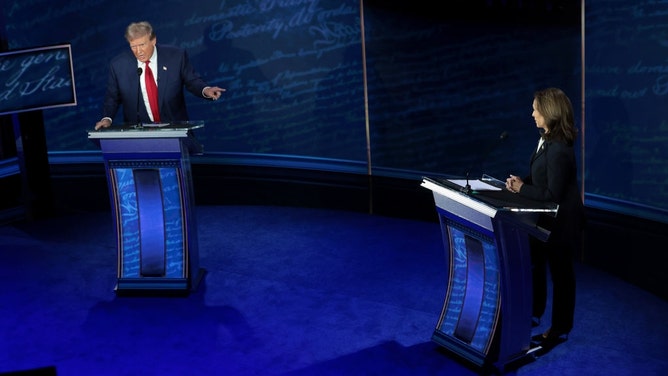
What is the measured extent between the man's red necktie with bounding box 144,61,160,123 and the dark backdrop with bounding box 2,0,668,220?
6.06 feet

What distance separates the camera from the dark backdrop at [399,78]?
4.73 meters

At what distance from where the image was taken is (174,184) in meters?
4.70

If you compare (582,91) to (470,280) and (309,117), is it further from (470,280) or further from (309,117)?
(309,117)

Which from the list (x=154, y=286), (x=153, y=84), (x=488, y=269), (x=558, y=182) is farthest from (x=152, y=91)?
(x=558, y=182)

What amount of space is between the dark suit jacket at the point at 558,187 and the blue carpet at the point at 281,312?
25.3 inches

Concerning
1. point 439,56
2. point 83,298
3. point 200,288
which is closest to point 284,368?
point 200,288

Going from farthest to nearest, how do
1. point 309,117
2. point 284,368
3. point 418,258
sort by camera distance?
point 309,117 → point 418,258 → point 284,368

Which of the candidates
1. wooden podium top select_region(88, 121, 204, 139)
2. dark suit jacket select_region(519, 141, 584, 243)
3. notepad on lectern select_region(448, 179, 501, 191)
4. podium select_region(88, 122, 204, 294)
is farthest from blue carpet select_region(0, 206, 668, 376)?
wooden podium top select_region(88, 121, 204, 139)

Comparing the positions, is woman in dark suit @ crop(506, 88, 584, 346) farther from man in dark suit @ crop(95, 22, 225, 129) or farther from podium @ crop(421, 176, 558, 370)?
man in dark suit @ crop(95, 22, 225, 129)

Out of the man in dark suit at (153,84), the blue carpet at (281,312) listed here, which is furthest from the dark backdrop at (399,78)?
the man in dark suit at (153,84)

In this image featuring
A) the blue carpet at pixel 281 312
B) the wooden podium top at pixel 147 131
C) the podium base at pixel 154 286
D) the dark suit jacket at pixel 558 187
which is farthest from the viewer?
the podium base at pixel 154 286

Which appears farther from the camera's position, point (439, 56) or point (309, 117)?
point (309, 117)

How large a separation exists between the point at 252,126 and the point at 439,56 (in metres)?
1.78

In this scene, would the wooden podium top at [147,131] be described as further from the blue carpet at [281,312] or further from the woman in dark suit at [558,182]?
the woman in dark suit at [558,182]
